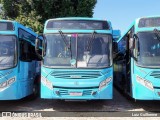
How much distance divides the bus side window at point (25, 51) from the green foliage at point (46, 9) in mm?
10131

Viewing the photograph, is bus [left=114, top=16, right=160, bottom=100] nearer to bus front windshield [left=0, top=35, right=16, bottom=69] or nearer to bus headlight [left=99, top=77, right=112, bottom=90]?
bus headlight [left=99, top=77, right=112, bottom=90]

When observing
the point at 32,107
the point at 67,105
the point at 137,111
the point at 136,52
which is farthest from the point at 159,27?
the point at 32,107

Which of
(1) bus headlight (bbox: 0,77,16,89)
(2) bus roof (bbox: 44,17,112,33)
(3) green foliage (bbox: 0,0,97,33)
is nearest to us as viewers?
(1) bus headlight (bbox: 0,77,16,89)

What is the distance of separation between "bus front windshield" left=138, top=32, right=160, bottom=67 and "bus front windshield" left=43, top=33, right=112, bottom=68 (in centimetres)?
111

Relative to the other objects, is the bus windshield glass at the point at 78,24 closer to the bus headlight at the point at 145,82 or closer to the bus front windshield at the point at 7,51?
the bus front windshield at the point at 7,51

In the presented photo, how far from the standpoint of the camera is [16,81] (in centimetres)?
1134

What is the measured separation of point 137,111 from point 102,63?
2.08 metres

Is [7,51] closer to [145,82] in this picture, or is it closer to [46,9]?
[145,82]

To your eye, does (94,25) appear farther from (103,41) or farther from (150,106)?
→ (150,106)

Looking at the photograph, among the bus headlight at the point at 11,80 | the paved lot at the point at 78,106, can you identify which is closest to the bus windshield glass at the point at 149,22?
the paved lot at the point at 78,106

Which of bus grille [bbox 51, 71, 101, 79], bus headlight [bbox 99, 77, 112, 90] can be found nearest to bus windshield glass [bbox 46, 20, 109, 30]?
bus grille [bbox 51, 71, 101, 79]

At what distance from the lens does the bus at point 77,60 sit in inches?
437

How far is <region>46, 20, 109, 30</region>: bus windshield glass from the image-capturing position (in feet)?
38.7

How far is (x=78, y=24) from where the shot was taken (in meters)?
11.9
